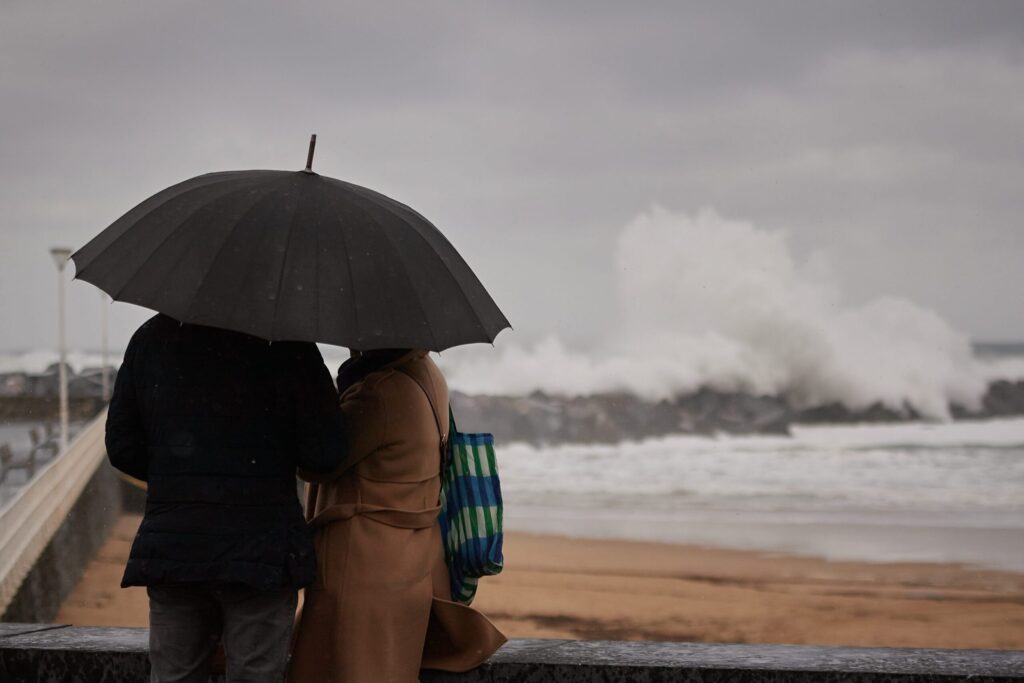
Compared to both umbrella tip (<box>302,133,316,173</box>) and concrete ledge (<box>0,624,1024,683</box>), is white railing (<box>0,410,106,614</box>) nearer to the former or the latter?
concrete ledge (<box>0,624,1024,683</box>)

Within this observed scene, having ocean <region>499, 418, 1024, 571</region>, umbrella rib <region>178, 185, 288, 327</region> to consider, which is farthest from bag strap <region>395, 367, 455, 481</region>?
ocean <region>499, 418, 1024, 571</region>

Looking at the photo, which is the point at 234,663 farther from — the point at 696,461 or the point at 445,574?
the point at 696,461

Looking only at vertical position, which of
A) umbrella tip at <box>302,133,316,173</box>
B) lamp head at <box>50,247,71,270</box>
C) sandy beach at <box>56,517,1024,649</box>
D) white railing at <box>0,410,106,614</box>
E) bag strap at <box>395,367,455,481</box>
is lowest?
sandy beach at <box>56,517,1024,649</box>

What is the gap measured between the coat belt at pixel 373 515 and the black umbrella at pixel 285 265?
38 centimetres

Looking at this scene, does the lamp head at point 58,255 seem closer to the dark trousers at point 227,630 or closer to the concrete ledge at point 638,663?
the concrete ledge at point 638,663

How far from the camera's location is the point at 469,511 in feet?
8.64

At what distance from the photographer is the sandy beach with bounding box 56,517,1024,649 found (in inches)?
390

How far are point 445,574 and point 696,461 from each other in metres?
24.9

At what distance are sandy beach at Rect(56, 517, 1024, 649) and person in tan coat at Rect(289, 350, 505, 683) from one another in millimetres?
6655

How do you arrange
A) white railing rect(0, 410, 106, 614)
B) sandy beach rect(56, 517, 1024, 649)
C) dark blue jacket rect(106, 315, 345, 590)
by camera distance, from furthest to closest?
sandy beach rect(56, 517, 1024, 649), white railing rect(0, 410, 106, 614), dark blue jacket rect(106, 315, 345, 590)

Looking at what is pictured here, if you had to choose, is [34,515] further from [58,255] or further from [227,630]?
[58,255]

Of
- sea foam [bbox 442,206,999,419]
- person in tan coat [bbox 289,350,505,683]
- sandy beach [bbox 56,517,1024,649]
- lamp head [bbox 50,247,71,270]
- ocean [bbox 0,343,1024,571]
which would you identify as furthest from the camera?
sea foam [bbox 442,206,999,419]

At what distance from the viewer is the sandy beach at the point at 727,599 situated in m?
9.91

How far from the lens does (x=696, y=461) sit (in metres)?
27.0
